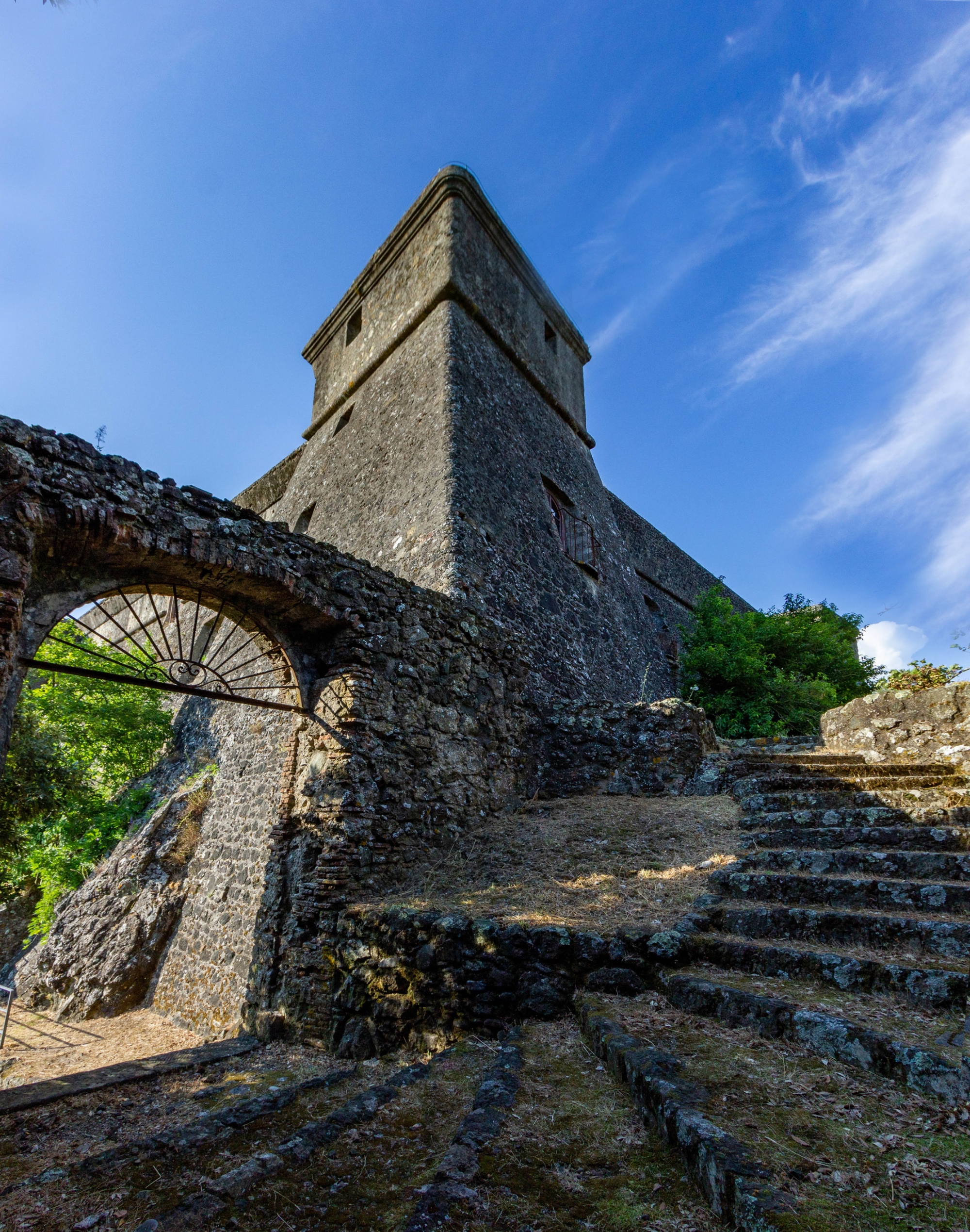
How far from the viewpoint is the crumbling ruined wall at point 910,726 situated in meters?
6.10

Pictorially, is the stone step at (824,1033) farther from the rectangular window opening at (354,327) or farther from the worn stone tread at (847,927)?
the rectangular window opening at (354,327)

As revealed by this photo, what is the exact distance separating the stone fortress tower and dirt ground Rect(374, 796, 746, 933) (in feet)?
10.0

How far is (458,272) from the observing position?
12.1 metres

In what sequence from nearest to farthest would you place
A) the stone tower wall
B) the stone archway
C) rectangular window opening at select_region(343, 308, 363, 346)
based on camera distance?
the stone archway < the stone tower wall < rectangular window opening at select_region(343, 308, 363, 346)

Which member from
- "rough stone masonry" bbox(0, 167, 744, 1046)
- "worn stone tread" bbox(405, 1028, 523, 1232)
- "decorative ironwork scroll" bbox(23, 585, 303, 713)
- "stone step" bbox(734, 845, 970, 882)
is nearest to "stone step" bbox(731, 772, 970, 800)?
"rough stone masonry" bbox(0, 167, 744, 1046)

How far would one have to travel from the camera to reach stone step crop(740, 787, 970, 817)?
498 cm

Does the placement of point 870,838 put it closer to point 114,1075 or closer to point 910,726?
point 910,726

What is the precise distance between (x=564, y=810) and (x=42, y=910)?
9.30m

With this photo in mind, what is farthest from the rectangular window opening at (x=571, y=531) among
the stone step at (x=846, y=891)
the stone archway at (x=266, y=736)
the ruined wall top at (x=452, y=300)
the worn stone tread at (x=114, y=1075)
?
the worn stone tread at (x=114, y=1075)

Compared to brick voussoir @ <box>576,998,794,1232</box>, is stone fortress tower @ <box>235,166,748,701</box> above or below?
above

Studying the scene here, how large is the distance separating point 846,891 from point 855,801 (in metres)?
2.00

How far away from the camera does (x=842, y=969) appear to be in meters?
2.97

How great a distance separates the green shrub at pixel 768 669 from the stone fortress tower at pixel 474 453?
1029mm

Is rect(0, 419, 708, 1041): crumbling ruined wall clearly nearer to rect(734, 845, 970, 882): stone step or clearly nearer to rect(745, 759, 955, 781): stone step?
rect(745, 759, 955, 781): stone step
